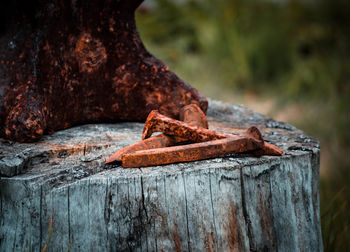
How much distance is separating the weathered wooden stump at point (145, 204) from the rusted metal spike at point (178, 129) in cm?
13

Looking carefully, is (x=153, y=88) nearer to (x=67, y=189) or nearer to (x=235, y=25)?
(x=67, y=189)

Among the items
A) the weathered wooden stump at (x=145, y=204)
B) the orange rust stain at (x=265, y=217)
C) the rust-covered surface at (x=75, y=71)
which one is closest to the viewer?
the weathered wooden stump at (x=145, y=204)

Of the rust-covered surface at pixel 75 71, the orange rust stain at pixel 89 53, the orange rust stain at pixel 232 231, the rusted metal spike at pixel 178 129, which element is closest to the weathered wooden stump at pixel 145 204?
the orange rust stain at pixel 232 231

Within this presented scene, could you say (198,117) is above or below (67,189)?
above

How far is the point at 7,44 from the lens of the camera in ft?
5.44

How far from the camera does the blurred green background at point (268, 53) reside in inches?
177

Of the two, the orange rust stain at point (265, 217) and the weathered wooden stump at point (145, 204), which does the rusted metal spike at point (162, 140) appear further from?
the orange rust stain at point (265, 217)

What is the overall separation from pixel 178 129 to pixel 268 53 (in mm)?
4938

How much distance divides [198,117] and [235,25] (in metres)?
4.67

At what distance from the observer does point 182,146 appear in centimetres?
136

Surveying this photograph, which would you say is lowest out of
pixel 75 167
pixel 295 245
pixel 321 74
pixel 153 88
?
pixel 295 245

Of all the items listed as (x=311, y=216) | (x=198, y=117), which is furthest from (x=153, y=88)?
(x=311, y=216)

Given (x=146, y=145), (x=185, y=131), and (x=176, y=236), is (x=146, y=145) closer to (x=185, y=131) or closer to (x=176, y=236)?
(x=185, y=131)

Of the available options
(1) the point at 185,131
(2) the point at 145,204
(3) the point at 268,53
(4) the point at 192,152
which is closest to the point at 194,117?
(1) the point at 185,131
